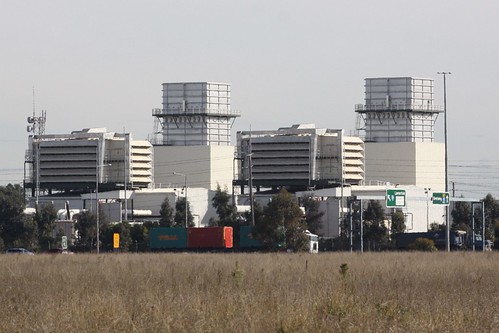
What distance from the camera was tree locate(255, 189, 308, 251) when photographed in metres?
86.4

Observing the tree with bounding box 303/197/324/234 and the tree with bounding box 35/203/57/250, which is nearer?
the tree with bounding box 35/203/57/250

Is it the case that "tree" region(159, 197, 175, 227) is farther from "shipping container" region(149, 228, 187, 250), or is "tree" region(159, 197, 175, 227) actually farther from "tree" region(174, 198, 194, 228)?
"shipping container" region(149, 228, 187, 250)

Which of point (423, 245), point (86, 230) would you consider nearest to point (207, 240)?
point (423, 245)

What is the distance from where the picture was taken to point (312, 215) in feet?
459

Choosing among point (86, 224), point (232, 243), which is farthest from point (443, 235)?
point (86, 224)

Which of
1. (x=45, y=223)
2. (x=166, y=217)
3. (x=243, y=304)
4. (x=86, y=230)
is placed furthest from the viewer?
(x=166, y=217)

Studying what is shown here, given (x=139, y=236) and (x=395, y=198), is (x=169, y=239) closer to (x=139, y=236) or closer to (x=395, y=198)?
(x=395, y=198)

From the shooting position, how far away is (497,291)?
2944 cm

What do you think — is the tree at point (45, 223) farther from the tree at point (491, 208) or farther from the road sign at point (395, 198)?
the tree at point (491, 208)

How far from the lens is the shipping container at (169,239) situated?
3893 inches

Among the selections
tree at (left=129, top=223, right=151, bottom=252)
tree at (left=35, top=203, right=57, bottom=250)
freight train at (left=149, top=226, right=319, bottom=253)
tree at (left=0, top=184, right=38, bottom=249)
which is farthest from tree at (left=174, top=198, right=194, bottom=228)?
freight train at (left=149, top=226, right=319, bottom=253)

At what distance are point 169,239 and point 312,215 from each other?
42.1m

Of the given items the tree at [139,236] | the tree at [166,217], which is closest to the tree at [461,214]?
the tree at [166,217]

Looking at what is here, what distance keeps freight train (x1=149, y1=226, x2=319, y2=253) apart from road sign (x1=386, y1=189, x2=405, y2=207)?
20.6ft
